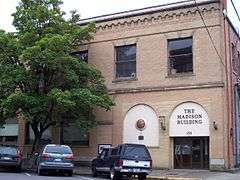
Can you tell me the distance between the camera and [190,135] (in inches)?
1129

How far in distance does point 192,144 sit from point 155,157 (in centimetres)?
245

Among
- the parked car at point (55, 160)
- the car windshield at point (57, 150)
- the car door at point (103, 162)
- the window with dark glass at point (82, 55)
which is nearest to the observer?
the car door at point (103, 162)

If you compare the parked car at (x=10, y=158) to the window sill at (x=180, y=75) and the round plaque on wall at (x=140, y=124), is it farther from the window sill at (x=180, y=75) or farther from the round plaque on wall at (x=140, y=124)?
the window sill at (x=180, y=75)

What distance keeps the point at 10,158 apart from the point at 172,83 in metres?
10.8

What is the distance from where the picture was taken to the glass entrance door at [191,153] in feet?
92.8

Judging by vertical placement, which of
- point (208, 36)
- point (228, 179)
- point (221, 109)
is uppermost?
point (208, 36)

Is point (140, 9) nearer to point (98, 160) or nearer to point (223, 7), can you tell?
point (223, 7)

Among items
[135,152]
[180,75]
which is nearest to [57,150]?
[135,152]

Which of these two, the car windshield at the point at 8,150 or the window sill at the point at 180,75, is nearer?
the car windshield at the point at 8,150

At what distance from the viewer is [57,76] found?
103ft

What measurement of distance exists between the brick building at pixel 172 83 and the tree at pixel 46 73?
5.61 ft

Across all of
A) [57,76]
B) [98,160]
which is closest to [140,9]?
[57,76]

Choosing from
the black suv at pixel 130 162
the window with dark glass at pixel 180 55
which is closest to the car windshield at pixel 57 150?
the black suv at pixel 130 162

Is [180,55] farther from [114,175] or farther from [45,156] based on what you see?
[45,156]
